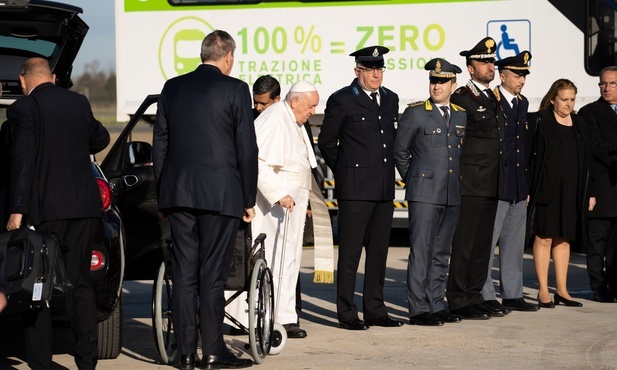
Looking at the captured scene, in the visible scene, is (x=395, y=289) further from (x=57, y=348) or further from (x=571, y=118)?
(x=57, y=348)

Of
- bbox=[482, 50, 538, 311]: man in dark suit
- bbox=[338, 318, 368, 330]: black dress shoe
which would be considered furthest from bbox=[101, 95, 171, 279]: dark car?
bbox=[482, 50, 538, 311]: man in dark suit

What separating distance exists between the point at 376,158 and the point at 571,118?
2194 mm

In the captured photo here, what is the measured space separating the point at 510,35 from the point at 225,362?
8.55 metres

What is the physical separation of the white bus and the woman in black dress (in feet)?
14.0

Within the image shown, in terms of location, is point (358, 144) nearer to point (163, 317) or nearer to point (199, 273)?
point (199, 273)

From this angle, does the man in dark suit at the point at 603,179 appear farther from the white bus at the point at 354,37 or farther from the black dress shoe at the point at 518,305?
the white bus at the point at 354,37

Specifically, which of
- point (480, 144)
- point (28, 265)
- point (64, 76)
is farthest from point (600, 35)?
point (28, 265)

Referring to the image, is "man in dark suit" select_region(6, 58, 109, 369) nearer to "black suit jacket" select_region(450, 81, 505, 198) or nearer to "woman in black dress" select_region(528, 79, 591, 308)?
"black suit jacket" select_region(450, 81, 505, 198)

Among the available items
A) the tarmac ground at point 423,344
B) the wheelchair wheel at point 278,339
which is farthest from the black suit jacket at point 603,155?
the wheelchair wheel at point 278,339

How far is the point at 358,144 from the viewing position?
31.7ft

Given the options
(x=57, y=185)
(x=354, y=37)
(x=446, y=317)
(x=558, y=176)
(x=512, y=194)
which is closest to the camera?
(x=57, y=185)

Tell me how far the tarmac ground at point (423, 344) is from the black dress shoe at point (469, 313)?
3.5 inches

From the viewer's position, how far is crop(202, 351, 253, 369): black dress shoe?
777 cm

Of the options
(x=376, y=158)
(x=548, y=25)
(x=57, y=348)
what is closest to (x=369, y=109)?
(x=376, y=158)
